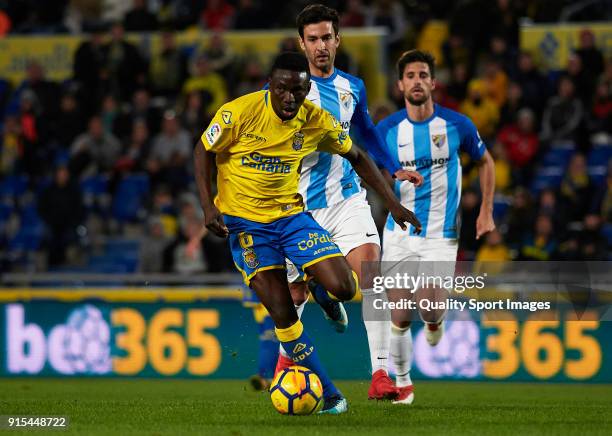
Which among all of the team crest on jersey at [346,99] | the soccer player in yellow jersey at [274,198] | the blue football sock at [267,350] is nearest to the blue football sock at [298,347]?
the soccer player in yellow jersey at [274,198]

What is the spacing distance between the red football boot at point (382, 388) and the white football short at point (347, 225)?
92 cm

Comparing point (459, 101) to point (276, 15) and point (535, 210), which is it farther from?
point (276, 15)

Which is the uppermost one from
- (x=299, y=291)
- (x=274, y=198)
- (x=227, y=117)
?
(x=227, y=117)

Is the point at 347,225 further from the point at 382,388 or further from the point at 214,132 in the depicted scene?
the point at 214,132

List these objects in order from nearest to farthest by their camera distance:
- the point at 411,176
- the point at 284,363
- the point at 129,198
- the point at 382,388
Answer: the point at 284,363 < the point at 382,388 < the point at 411,176 < the point at 129,198

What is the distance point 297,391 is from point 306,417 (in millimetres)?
247

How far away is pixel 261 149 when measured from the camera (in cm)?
815

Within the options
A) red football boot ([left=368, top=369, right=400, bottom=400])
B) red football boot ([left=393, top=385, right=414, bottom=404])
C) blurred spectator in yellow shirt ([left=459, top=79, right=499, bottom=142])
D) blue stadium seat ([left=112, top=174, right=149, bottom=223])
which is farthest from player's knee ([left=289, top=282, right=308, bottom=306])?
blue stadium seat ([left=112, top=174, right=149, bottom=223])

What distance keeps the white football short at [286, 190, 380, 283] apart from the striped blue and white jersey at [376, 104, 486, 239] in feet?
2.78

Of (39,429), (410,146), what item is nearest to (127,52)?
(410,146)

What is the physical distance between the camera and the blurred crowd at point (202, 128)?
14.7 metres

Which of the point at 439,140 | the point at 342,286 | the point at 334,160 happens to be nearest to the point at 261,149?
the point at 342,286

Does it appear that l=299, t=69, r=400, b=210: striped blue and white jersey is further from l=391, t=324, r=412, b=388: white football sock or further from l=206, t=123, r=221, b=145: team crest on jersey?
l=206, t=123, r=221, b=145: team crest on jersey

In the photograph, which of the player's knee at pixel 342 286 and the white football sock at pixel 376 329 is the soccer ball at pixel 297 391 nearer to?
the player's knee at pixel 342 286
